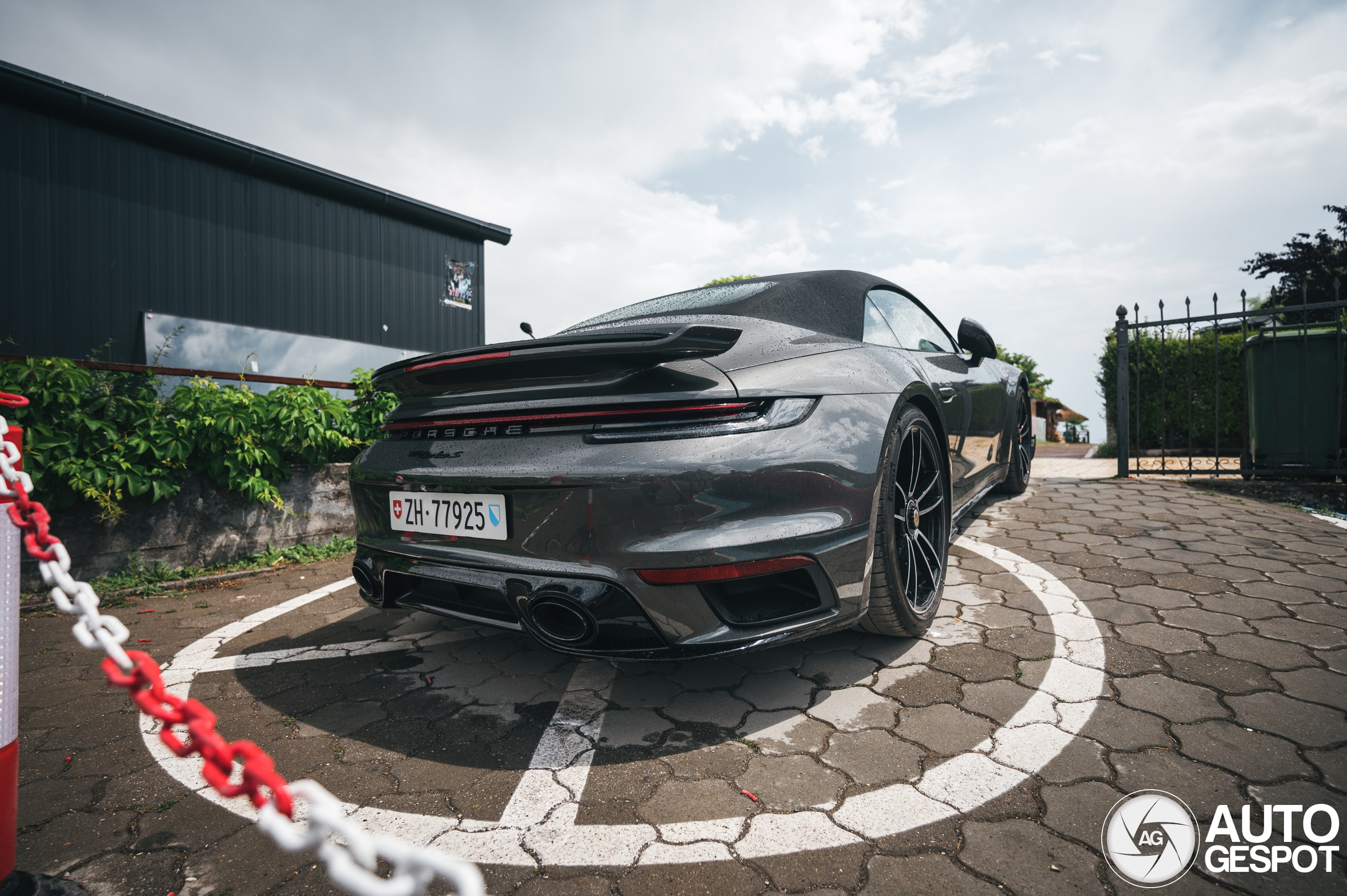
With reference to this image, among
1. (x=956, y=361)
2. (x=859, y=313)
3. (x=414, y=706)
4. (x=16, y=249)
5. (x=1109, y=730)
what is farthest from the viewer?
(x=16, y=249)

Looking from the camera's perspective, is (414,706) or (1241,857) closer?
(1241,857)

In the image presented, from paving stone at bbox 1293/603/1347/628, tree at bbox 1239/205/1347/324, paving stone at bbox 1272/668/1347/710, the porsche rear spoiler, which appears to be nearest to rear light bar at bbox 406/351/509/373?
the porsche rear spoiler

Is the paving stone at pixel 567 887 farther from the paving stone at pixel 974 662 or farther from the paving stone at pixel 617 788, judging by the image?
the paving stone at pixel 974 662

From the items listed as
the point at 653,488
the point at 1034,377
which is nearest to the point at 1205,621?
the point at 653,488

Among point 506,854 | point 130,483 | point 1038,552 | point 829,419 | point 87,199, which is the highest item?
point 87,199

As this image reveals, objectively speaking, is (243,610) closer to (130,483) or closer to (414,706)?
(130,483)

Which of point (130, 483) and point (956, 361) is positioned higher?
point (956, 361)

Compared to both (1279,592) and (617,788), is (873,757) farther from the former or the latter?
(1279,592)

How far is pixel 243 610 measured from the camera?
305cm

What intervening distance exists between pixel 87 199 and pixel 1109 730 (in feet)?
33.3

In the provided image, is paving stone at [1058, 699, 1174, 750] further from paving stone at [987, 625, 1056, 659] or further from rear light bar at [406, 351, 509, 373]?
rear light bar at [406, 351, 509, 373]

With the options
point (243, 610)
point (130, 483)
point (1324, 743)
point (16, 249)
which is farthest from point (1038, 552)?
point (16, 249)

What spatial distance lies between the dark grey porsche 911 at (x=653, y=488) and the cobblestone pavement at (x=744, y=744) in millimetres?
295

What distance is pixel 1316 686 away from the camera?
190 centimetres
